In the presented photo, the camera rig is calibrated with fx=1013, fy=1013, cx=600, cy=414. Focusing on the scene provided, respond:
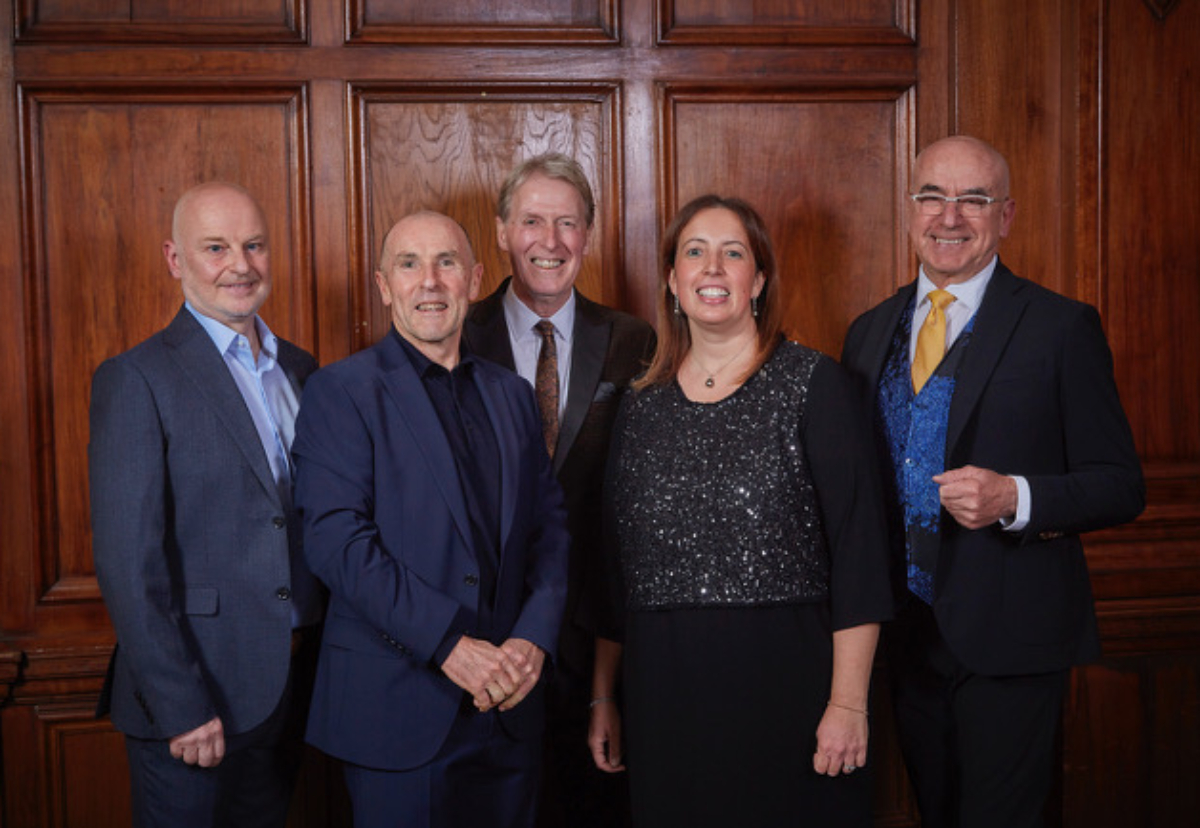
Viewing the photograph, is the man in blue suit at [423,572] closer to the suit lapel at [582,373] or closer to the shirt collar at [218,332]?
the shirt collar at [218,332]

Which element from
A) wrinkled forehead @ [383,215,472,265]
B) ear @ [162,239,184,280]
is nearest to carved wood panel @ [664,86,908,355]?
wrinkled forehead @ [383,215,472,265]

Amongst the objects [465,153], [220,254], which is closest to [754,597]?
[220,254]

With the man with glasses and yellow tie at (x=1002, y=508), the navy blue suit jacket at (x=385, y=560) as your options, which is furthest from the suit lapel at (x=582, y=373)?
the man with glasses and yellow tie at (x=1002, y=508)

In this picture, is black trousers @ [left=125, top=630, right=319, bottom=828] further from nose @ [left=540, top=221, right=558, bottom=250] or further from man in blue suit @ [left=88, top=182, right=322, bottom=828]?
nose @ [left=540, top=221, right=558, bottom=250]

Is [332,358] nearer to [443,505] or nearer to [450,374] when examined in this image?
[450,374]

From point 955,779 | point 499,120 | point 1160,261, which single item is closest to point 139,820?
point 955,779

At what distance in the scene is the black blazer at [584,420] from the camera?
2424 millimetres

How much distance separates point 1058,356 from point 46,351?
98.9 inches

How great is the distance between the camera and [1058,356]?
208cm

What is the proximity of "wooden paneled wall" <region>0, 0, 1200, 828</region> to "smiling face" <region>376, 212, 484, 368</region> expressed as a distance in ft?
2.72

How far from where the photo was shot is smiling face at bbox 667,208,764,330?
207 cm

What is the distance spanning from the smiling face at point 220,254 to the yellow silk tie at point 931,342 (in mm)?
1405

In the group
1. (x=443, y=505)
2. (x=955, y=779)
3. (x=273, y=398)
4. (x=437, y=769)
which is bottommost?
(x=955, y=779)

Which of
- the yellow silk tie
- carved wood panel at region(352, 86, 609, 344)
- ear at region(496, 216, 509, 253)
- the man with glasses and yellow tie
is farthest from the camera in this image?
carved wood panel at region(352, 86, 609, 344)
